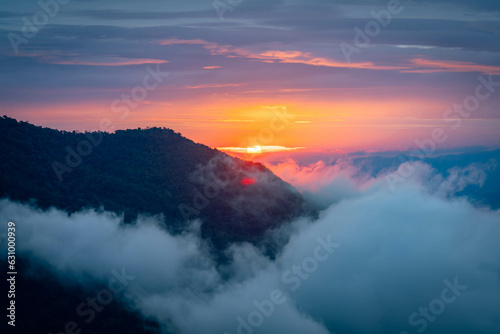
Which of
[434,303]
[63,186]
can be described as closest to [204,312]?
[63,186]

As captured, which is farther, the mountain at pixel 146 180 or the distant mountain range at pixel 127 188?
the mountain at pixel 146 180

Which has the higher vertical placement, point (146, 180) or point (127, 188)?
point (146, 180)

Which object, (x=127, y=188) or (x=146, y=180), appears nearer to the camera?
(x=127, y=188)

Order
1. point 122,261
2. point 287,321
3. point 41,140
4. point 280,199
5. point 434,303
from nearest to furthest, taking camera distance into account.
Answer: point 122,261 < point 41,140 < point 287,321 < point 280,199 < point 434,303

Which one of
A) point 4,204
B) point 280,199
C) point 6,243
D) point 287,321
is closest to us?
point 6,243

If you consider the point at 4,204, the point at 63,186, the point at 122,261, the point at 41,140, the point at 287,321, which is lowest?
the point at 287,321

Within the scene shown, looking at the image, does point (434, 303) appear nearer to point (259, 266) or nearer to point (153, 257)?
point (259, 266)

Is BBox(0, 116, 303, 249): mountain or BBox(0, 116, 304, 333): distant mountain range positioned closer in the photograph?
Result: BBox(0, 116, 304, 333): distant mountain range

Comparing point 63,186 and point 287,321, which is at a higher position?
point 63,186
